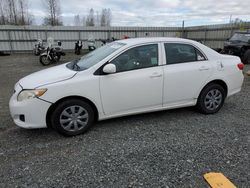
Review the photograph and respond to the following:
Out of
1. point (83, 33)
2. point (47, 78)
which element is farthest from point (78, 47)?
point (47, 78)

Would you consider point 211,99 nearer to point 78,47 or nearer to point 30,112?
point 30,112

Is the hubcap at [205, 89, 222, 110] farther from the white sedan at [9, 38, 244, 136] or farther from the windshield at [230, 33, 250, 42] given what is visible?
the windshield at [230, 33, 250, 42]

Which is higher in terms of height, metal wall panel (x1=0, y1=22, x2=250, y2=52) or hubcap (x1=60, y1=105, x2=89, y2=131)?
metal wall panel (x1=0, y1=22, x2=250, y2=52)

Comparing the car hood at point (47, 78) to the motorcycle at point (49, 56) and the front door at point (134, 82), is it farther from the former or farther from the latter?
the motorcycle at point (49, 56)

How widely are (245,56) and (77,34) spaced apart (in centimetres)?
1284

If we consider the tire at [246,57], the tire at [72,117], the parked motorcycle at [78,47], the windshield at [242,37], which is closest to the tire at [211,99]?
the tire at [72,117]

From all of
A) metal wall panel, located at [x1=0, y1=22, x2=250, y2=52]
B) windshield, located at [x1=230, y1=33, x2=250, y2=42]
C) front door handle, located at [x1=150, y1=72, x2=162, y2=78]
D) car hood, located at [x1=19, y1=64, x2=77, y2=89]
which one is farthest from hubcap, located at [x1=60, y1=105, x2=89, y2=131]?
metal wall panel, located at [x1=0, y1=22, x2=250, y2=52]

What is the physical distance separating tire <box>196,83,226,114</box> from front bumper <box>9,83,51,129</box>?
2.90 meters

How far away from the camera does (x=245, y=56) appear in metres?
11.4

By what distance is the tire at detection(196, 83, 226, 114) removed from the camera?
14.0ft

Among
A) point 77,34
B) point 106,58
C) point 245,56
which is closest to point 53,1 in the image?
point 77,34

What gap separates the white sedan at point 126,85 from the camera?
3.28 metres

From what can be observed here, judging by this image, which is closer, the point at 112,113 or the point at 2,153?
the point at 2,153

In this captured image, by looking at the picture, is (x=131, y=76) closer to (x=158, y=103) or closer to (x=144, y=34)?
(x=158, y=103)
